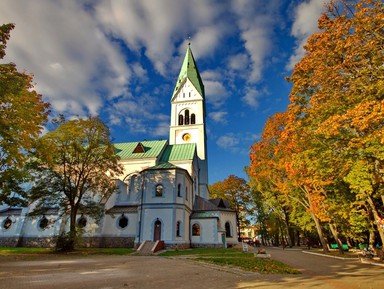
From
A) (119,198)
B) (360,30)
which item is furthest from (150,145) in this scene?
(360,30)

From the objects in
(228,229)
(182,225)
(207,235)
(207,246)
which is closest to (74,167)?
(182,225)

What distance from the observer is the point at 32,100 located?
15992 millimetres

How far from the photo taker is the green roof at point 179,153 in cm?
3534

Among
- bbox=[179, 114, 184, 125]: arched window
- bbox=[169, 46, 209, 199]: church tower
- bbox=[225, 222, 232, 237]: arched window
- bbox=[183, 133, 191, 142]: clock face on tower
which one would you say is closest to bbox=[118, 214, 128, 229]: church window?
bbox=[225, 222, 232, 237]: arched window

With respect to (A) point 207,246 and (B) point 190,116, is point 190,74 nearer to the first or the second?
(B) point 190,116

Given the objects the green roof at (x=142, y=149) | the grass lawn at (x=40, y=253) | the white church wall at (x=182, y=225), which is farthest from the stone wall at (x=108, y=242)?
the green roof at (x=142, y=149)

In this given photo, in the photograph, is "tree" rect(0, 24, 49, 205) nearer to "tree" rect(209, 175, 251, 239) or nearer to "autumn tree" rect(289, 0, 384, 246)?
"autumn tree" rect(289, 0, 384, 246)

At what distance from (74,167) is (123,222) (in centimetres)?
890

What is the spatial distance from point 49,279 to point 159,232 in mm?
18673

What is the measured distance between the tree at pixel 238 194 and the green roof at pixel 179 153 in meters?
16.1

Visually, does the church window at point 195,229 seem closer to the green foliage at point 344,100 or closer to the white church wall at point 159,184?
the white church wall at point 159,184

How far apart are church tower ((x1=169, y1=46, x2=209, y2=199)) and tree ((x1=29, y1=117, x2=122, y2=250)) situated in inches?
743

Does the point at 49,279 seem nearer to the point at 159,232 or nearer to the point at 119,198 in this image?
the point at 159,232

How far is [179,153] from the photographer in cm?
3634
